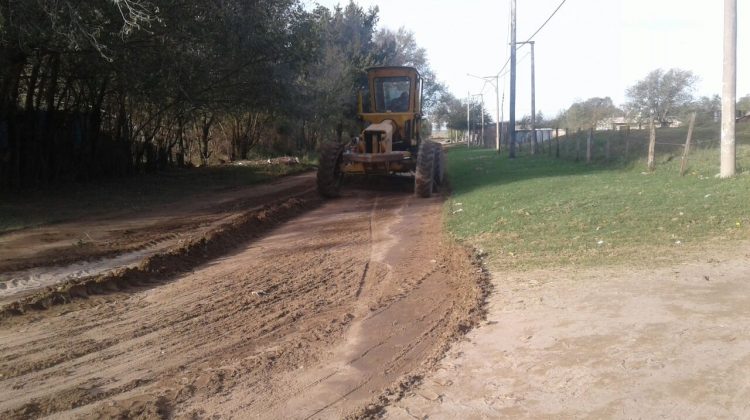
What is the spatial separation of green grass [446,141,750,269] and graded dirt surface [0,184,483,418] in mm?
1228

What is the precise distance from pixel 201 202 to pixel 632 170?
1306 cm

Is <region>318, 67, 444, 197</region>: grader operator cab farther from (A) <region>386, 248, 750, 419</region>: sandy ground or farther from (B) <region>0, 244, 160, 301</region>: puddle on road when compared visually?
(A) <region>386, 248, 750, 419</region>: sandy ground

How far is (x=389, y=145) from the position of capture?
17891 mm

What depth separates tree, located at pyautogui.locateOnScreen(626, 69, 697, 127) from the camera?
2363 inches

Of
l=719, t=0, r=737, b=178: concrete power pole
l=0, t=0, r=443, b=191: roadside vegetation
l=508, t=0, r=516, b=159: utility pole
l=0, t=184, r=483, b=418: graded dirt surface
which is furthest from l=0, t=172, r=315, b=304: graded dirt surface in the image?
l=508, t=0, r=516, b=159: utility pole

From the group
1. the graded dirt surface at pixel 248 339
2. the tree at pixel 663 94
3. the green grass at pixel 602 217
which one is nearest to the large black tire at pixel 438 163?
the green grass at pixel 602 217

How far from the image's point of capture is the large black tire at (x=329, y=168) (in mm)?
18312

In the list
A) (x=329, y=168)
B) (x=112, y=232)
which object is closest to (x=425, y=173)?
(x=329, y=168)

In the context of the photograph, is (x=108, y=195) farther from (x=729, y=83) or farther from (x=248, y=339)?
(x=729, y=83)

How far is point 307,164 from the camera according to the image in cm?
3684

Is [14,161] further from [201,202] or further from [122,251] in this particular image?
[122,251]

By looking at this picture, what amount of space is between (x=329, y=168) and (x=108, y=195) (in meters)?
6.63

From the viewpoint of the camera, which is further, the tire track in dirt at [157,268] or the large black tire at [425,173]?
the large black tire at [425,173]

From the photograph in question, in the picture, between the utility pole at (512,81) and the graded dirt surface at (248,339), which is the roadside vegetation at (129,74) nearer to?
the graded dirt surface at (248,339)
